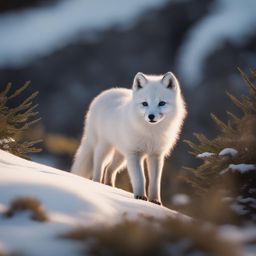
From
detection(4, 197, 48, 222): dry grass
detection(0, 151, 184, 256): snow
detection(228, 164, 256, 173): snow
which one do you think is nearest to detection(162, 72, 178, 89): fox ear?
detection(228, 164, 256, 173): snow

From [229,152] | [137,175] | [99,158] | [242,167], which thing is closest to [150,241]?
[242,167]

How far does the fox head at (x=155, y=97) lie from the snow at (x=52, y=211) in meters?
1.26

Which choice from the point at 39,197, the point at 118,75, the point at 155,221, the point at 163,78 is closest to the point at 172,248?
the point at 155,221

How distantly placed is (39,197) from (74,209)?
233mm

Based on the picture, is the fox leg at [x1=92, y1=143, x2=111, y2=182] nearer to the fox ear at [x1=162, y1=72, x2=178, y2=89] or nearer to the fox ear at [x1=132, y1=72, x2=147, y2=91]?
the fox ear at [x1=132, y1=72, x2=147, y2=91]

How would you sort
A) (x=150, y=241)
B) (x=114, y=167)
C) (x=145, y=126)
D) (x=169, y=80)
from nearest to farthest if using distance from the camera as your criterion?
(x=150, y=241) < (x=145, y=126) < (x=169, y=80) < (x=114, y=167)

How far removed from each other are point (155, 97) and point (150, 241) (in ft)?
9.89

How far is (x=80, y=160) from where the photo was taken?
6797 millimetres

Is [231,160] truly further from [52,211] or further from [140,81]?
[52,211]

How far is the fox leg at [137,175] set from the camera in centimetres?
530

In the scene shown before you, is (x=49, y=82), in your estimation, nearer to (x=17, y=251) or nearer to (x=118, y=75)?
(x=118, y=75)

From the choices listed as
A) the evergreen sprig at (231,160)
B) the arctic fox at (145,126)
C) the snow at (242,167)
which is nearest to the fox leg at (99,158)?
the arctic fox at (145,126)

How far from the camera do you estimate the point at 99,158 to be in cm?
645

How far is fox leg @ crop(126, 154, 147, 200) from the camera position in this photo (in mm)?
5305
